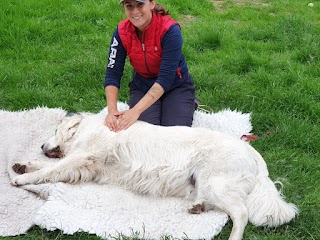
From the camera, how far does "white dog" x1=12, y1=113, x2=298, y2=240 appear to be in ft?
13.3

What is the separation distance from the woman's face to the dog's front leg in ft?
4.73

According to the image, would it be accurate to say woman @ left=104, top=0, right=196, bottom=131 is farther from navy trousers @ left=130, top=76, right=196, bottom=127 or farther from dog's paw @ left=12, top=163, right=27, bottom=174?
dog's paw @ left=12, top=163, right=27, bottom=174

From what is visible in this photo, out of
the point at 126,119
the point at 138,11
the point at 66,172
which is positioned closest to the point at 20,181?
the point at 66,172

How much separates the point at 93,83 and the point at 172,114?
168 centimetres

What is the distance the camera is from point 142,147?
451cm

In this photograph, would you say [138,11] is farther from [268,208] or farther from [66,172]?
[268,208]

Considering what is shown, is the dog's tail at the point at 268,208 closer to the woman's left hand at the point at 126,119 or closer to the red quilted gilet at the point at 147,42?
the woman's left hand at the point at 126,119

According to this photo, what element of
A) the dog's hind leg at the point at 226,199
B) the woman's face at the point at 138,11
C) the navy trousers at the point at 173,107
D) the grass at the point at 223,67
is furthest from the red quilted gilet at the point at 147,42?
the dog's hind leg at the point at 226,199

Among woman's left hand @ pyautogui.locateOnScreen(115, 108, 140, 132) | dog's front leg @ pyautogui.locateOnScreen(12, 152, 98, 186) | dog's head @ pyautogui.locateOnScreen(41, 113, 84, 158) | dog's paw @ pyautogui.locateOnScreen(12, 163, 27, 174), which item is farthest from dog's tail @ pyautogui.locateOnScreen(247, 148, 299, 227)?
dog's paw @ pyautogui.locateOnScreen(12, 163, 27, 174)

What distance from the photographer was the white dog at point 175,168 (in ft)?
13.3

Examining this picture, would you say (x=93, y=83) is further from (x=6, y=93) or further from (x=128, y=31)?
(x=128, y=31)

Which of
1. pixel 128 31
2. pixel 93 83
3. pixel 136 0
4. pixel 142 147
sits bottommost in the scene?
pixel 93 83

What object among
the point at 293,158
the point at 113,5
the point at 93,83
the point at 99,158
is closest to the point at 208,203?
the point at 99,158

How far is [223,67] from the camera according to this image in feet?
23.8
